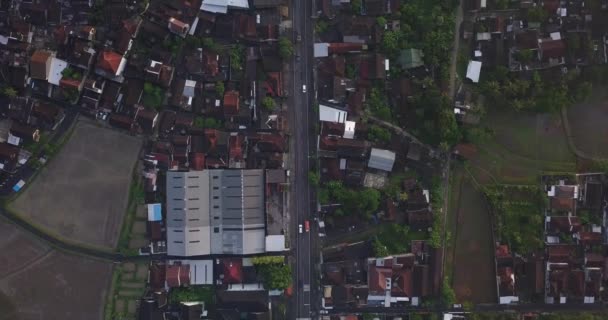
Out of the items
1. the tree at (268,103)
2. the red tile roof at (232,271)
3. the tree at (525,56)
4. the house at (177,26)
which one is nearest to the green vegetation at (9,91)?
the house at (177,26)

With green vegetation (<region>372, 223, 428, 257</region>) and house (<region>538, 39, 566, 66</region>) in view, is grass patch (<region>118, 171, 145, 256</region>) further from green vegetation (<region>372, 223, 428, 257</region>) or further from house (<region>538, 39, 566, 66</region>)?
house (<region>538, 39, 566, 66</region>)

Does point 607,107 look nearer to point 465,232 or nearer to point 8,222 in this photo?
point 465,232

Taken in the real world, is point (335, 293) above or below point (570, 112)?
below

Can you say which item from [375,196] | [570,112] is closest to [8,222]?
[375,196]

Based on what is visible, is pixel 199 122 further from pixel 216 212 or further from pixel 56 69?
pixel 56 69

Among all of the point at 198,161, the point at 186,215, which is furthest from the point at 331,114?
the point at 186,215

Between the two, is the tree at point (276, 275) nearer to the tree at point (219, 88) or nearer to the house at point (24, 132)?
the tree at point (219, 88)

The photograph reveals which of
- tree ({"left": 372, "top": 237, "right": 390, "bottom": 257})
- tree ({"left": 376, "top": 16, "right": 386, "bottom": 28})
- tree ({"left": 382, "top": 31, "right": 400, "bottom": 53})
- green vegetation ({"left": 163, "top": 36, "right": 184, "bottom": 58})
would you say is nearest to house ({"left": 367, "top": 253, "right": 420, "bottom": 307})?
tree ({"left": 372, "top": 237, "right": 390, "bottom": 257})
